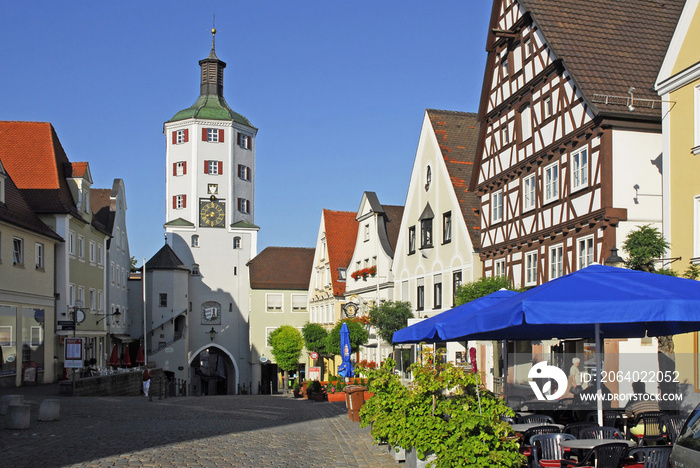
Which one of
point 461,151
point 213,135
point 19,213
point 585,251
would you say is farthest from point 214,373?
point 585,251

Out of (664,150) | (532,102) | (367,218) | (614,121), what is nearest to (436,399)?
(664,150)

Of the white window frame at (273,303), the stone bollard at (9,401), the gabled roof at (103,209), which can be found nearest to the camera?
the stone bollard at (9,401)

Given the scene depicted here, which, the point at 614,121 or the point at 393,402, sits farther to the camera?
the point at 614,121

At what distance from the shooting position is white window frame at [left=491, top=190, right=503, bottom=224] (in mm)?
29094

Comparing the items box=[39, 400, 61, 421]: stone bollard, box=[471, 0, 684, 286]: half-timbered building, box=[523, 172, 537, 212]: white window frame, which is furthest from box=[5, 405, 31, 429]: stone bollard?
box=[523, 172, 537, 212]: white window frame

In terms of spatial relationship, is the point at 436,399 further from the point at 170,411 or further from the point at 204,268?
the point at 204,268

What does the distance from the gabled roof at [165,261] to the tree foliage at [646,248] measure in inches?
2036

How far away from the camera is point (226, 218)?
236ft

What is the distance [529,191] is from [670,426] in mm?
16401

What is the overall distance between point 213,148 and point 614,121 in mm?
53078

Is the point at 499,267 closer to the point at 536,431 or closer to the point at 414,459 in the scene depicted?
the point at 536,431

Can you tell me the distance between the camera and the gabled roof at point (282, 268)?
228 ft

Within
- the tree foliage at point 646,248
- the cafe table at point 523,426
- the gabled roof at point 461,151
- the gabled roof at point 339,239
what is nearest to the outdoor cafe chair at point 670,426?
the cafe table at point 523,426

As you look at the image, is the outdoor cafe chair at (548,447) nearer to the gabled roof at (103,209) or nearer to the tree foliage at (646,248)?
the tree foliage at (646,248)
